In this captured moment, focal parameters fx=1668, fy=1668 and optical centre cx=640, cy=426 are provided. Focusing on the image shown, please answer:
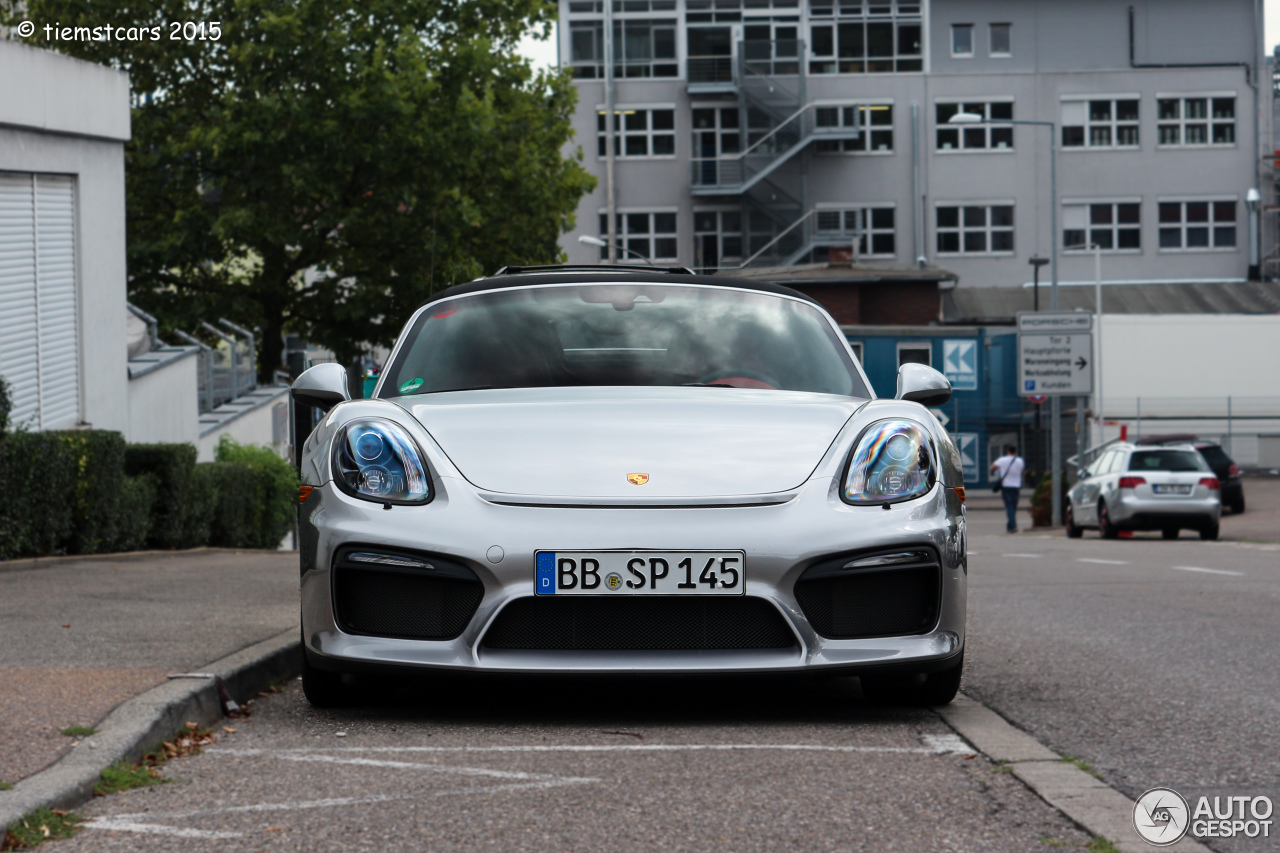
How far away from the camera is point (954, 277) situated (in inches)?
2168

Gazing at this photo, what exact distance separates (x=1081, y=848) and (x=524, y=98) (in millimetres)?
30224

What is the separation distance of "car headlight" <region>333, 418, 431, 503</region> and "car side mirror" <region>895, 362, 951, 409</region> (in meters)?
1.75

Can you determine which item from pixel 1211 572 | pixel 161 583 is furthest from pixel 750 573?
pixel 1211 572

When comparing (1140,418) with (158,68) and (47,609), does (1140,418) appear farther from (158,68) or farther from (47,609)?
(47,609)

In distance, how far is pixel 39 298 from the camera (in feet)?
54.4

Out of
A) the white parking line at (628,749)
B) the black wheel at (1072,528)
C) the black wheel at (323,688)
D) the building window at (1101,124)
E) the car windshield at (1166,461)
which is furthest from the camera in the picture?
the building window at (1101,124)

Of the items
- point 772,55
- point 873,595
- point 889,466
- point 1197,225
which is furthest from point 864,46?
point 873,595

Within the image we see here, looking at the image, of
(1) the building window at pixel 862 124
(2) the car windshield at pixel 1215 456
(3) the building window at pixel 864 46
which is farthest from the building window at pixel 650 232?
(2) the car windshield at pixel 1215 456

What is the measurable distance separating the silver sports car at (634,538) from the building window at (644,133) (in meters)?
56.3

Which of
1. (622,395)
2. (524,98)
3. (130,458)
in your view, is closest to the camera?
(622,395)

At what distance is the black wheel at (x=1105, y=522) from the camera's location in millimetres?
24172

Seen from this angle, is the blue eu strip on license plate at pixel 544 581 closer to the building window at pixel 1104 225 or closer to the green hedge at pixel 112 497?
the green hedge at pixel 112 497

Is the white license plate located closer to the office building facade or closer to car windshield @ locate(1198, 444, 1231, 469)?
car windshield @ locate(1198, 444, 1231, 469)

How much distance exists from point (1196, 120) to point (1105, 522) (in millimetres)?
40895
